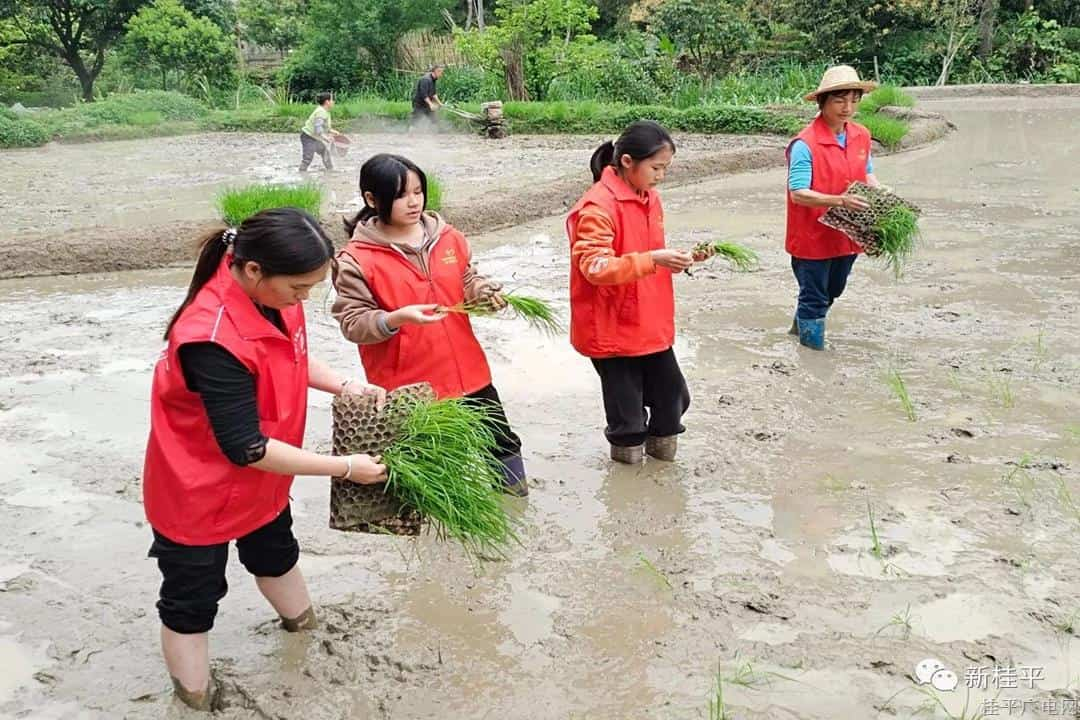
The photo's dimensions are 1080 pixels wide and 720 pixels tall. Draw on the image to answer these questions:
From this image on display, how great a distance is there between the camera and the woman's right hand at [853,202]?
4793mm

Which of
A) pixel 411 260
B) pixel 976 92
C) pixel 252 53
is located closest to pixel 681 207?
pixel 411 260

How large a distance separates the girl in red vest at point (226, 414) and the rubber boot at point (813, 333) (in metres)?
3.37

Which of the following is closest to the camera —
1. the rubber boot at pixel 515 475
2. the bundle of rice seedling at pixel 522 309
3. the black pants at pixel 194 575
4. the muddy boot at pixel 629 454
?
the black pants at pixel 194 575

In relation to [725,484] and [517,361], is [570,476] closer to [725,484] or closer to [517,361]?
[725,484]

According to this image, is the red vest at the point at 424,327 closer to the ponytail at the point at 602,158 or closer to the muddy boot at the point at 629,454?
the ponytail at the point at 602,158

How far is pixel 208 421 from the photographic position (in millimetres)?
2211

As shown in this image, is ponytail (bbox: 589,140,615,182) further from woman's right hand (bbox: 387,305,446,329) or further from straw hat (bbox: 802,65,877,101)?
straw hat (bbox: 802,65,877,101)

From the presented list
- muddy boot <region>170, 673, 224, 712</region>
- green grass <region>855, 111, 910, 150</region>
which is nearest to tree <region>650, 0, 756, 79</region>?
green grass <region>855, 111, 910, 150</region>

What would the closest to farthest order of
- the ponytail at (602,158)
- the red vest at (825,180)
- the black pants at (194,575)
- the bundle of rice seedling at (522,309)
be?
the black pants at (194,575) < the bundle of rice seedling at (522,309) < the ponytail at (602,158) < the red vest at (825,180)

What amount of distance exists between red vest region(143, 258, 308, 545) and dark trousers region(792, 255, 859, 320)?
3391 mm

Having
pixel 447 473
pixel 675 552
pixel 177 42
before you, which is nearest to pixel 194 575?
pixel 447 473

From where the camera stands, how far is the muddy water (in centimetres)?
264

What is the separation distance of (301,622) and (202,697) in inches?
15.5

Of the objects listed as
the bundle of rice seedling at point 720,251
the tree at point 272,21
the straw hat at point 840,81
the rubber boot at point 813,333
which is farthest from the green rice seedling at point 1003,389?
the tree at point 272,21
